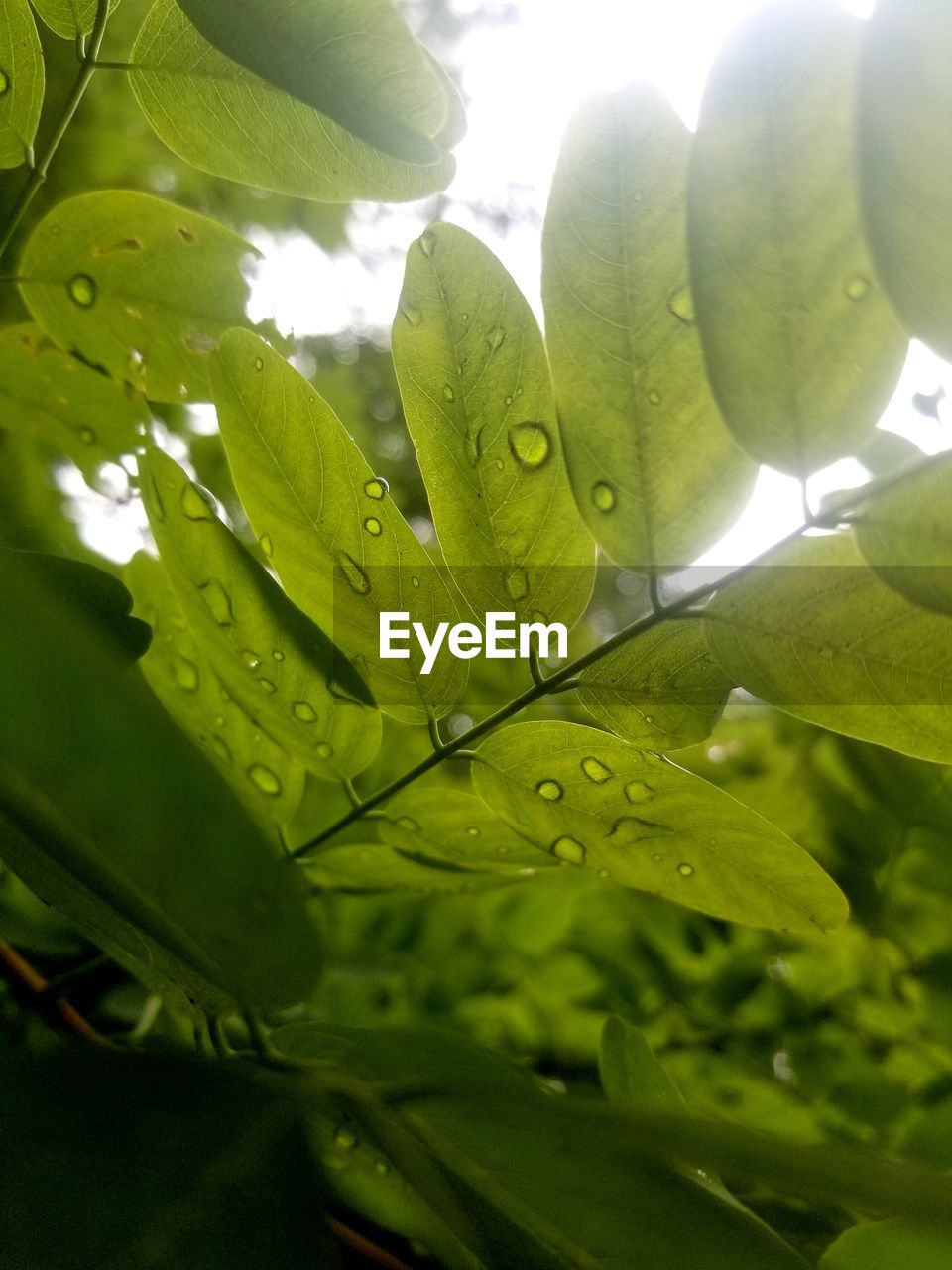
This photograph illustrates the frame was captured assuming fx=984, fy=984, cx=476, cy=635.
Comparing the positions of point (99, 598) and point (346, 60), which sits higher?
point (346, 60)

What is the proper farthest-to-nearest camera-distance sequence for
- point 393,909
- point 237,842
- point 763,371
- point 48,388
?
1. point 393,909
2. point 48,388
3. point 763,371
4. point 237,842

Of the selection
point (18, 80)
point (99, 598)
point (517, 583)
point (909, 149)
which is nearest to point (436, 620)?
point (517, 583)

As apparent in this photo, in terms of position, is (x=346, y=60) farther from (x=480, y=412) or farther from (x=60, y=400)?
(x=60, y=400)

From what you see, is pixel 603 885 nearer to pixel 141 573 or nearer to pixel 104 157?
pixel 141 573

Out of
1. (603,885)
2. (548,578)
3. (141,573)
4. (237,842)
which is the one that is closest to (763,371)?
(548,578)


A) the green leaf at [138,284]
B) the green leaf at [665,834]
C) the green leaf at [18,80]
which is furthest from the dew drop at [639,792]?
the green leaf at [18,80]

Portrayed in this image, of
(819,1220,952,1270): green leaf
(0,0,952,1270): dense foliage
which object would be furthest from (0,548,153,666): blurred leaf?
(819,1220,952,1270): green leaf

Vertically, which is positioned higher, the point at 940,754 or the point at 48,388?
the point at 48,388
